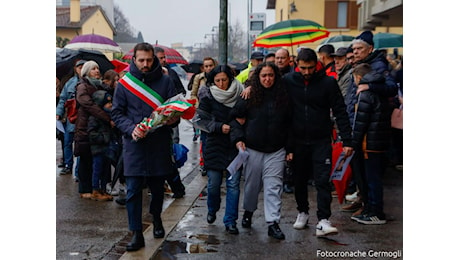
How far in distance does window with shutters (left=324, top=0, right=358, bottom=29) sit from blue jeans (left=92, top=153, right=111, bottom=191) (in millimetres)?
27558

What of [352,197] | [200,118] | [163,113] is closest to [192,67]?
[352,197]

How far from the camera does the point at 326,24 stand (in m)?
35.0

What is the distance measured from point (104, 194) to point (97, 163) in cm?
50

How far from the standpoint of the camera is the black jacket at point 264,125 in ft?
21.7

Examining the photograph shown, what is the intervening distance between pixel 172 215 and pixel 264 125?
5.82 ft

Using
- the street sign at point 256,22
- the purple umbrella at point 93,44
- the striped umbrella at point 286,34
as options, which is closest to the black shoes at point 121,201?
the striped umbrella at point 286,34

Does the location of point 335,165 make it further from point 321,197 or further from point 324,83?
point 324,83


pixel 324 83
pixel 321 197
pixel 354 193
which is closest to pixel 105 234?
pixel 321 197

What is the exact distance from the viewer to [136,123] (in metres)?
6.15

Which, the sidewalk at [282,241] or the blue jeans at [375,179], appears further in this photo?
the blue jeans at [375,179]

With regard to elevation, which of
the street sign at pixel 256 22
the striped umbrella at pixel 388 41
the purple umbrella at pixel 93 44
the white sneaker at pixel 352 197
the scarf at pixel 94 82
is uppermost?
the street sign at pixel 256 22

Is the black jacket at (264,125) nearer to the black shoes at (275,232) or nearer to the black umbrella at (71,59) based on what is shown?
the black shoes at (275,232)

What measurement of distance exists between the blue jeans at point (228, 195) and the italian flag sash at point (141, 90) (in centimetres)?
128

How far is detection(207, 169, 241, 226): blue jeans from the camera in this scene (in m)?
6.91
